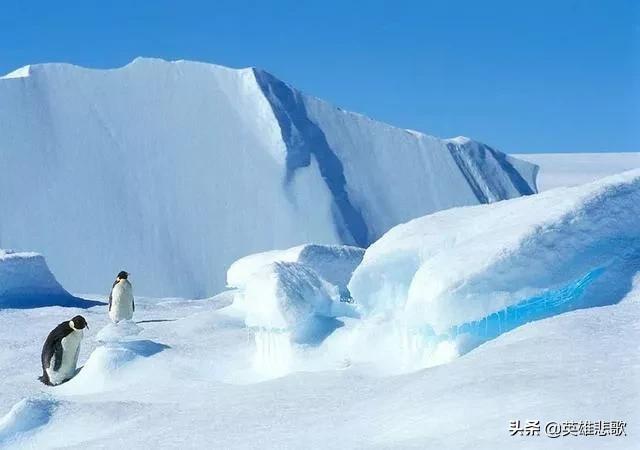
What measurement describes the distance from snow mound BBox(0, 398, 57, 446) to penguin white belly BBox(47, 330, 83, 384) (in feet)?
6.13

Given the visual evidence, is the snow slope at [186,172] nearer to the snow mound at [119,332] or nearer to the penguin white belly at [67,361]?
the snow mound at [119,332]

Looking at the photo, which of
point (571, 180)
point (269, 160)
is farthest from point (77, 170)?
point (571, 180)

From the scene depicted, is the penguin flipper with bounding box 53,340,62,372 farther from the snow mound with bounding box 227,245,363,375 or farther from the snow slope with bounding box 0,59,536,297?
the snow slope with bounding box 0,59,536,297

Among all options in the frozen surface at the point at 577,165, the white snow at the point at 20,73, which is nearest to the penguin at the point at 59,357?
the white snow at the point at 20,73

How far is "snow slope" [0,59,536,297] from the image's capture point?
1936cm

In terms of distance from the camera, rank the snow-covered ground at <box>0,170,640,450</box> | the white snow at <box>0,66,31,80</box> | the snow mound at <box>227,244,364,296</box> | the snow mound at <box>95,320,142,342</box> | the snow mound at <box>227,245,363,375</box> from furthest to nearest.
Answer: the white snow at <box>0,66,31,80</box>, the snow mound at <box>227,244,364,296</box>, the snow mound at <box>95,320,142,342</box>, the snow mound at <box>227,245,363,375</box>, the snow-covered ground at <box>0,170,640,450</box>

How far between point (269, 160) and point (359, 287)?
15.2m

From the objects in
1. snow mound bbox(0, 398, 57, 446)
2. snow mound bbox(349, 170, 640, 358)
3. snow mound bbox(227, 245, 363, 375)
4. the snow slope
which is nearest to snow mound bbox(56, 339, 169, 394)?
snow mound bbox(227, 245, 363, 375)

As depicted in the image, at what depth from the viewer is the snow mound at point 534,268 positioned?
5898mm

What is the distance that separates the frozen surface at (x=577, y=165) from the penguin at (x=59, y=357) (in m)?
35.9

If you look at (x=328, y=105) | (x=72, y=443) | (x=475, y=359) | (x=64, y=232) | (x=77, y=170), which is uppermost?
(x=328, y=105)

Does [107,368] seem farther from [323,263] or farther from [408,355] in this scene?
[323,263]

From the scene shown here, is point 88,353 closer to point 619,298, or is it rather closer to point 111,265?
point 619,298

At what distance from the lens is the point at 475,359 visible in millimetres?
4953
